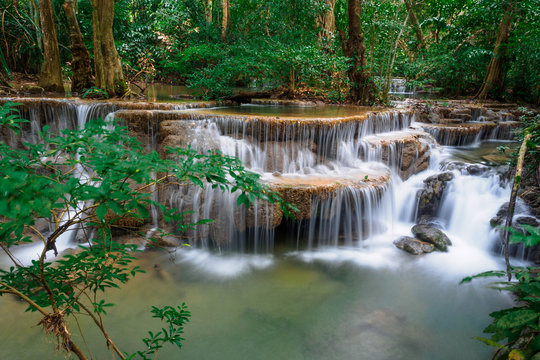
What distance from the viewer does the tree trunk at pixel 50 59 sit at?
29.1ft

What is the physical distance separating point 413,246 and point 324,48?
8.78 meters

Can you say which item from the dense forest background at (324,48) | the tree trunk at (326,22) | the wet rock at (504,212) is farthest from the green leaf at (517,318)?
the tree trunk at (326,22)

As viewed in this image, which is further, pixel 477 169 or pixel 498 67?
pixel 498 67

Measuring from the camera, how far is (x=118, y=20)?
15.0 meters

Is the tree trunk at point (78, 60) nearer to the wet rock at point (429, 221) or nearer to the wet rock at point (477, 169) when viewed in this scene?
the wet rock at point (429, 221)

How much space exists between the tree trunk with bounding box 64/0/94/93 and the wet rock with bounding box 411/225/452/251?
937 cm

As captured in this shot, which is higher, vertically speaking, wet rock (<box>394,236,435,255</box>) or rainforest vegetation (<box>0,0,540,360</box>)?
rainforest vegetation (<box>0,0,540,360</box>)

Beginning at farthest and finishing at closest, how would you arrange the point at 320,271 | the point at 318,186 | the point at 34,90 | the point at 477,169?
the point at 34,90 < the point at 477,169 < the point at 318,186 < the point at 320,271

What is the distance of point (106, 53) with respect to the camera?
8203mm

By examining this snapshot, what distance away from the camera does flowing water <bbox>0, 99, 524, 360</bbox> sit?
3.28 m

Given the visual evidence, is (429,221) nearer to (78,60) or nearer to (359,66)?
(359,66)

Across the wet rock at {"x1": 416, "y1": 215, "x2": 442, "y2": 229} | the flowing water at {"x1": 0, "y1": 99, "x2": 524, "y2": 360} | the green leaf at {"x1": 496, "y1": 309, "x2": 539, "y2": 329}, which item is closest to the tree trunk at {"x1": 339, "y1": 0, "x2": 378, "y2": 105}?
the flowing water at {"x1": 0, "y1": 99, "x2": 524, "y2": 360}

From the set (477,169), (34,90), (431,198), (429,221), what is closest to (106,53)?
(34,90)

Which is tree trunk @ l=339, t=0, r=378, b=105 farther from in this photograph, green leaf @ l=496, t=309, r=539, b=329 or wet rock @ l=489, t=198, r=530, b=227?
green leaf @ l=496, t=309, r=539, b=329
